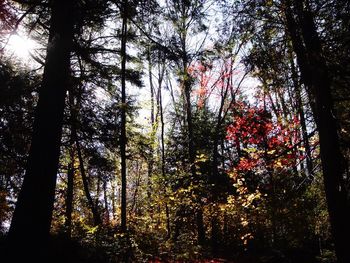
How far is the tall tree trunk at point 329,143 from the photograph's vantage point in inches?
234

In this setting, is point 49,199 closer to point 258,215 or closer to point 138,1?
point 138,1

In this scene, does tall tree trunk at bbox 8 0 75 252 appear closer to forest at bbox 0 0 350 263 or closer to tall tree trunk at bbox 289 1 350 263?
forest at bbox 0 0 350 263

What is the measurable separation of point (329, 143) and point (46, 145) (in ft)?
18.9

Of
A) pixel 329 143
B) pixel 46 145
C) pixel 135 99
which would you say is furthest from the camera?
pixel 135 99

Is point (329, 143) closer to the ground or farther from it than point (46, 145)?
farther from it

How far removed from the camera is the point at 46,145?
483cm

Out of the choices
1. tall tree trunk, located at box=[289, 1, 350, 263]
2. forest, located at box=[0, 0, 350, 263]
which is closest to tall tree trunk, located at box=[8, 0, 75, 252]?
forest, located at box=[0, 0, 350, 263]

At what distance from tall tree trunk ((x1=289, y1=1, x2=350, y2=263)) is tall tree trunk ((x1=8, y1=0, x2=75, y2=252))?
473 cm

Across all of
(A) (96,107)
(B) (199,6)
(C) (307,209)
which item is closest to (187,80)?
(B) (199,6)

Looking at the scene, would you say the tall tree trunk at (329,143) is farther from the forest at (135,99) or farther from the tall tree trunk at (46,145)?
the tall tree trunk at (46,145)

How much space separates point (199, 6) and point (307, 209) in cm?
823

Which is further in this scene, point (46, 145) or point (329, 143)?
point (329, 143)

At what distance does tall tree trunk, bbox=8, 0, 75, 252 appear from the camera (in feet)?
14.4

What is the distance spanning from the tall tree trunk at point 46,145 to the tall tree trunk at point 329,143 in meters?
4.73
